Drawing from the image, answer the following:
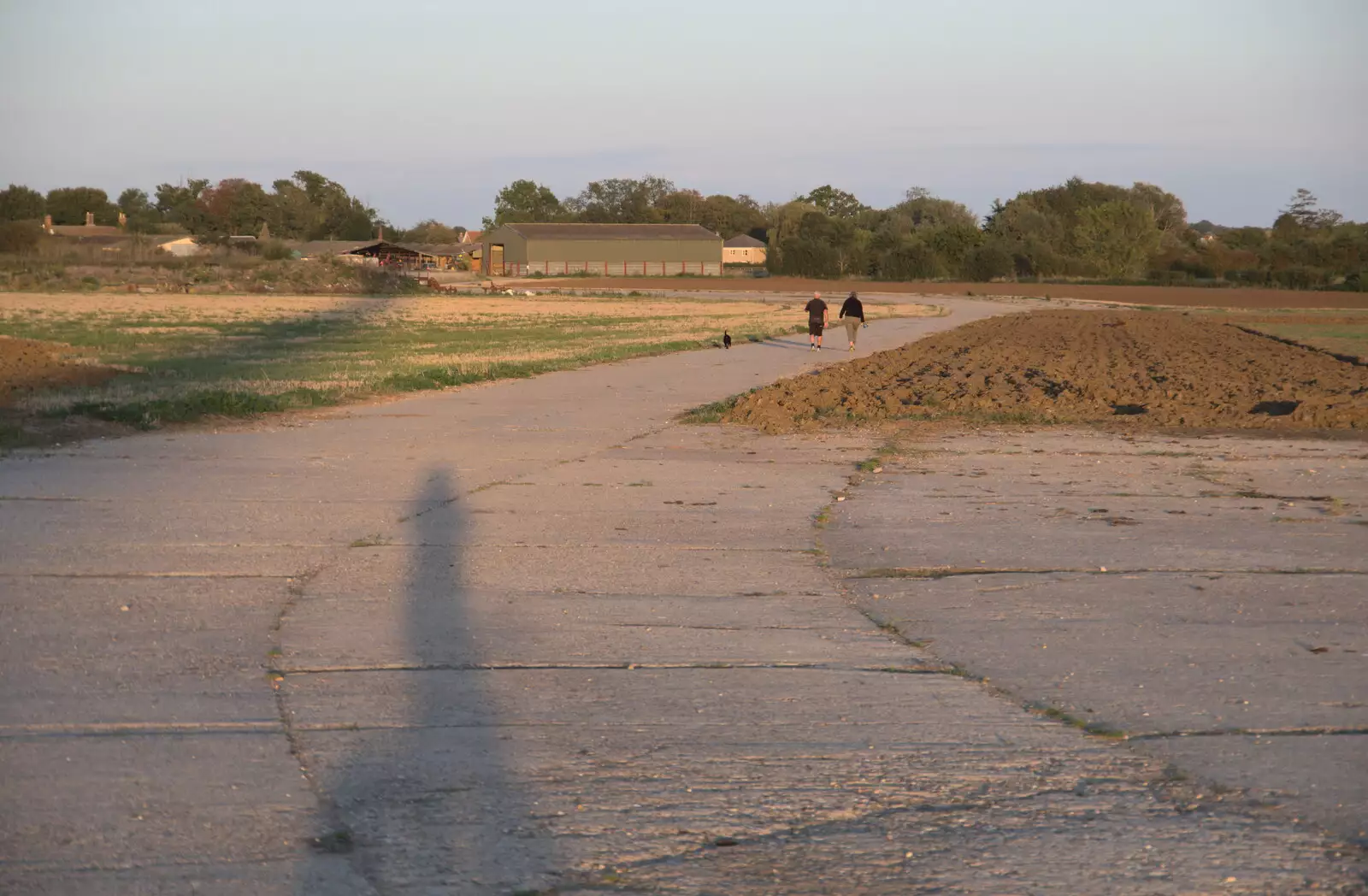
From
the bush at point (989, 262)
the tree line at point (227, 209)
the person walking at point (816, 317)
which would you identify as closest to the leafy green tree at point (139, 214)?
the tree line at point (227, 209)

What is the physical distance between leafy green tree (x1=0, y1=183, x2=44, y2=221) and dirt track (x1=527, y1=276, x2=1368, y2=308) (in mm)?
75603

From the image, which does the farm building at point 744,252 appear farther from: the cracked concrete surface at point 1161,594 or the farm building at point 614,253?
the cracked concrete surface at point 1161,594

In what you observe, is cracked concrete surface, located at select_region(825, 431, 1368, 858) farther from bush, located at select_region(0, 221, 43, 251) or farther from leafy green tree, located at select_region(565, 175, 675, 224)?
leafy green tree, located at select_region(565, 175, 675, 224)

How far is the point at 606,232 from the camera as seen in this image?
134875mm

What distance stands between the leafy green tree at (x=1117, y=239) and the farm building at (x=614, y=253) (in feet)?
115

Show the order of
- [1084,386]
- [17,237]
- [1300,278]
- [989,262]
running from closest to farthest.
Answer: [1084,386] → [1300,278] → [17,237] → [989,262]

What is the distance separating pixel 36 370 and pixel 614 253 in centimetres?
11368

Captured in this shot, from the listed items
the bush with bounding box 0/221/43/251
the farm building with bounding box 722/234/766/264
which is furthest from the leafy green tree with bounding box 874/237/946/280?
the bush with bounding box 0/221/43/251

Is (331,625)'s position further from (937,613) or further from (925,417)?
(925,417)

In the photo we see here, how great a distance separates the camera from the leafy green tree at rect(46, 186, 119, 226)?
17538cm

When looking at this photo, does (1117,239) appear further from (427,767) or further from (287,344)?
(427,767)

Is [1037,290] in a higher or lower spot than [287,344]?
higher

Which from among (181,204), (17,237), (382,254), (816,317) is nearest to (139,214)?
(181,204)

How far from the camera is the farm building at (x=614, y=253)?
435ft
